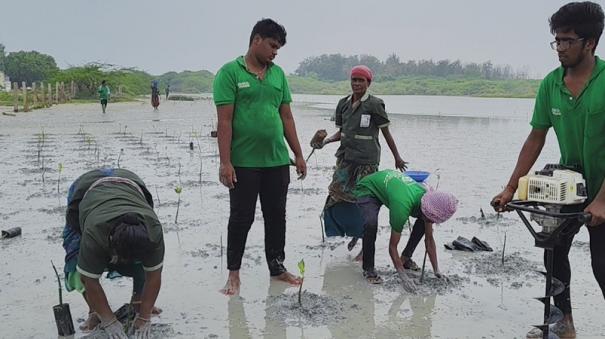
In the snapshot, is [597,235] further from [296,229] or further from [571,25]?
[296,229]

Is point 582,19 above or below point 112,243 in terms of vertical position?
above

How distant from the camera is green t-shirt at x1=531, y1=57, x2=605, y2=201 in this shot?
3.08 meters

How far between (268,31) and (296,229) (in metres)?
2.59

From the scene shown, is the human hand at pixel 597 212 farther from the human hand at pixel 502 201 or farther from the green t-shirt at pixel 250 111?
the green t-shirt at pixel 250 111

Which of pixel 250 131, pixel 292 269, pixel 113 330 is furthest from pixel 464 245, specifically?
pixel 113 330

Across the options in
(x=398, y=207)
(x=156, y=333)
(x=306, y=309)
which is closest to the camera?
(x=156, y=333)

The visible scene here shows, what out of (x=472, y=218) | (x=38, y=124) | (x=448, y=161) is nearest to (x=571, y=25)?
(x=472, y=218)

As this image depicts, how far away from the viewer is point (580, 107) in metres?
3.14

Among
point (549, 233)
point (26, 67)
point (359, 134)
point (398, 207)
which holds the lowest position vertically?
point (398, 207)

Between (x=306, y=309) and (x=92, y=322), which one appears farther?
(x=306, y=309)

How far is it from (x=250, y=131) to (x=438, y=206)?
1.50 metres

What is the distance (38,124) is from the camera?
64.2 feet

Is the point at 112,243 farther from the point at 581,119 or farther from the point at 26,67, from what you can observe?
the point at 26,67

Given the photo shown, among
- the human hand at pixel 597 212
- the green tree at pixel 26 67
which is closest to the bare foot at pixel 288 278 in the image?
the human hand at pixel 597 212
